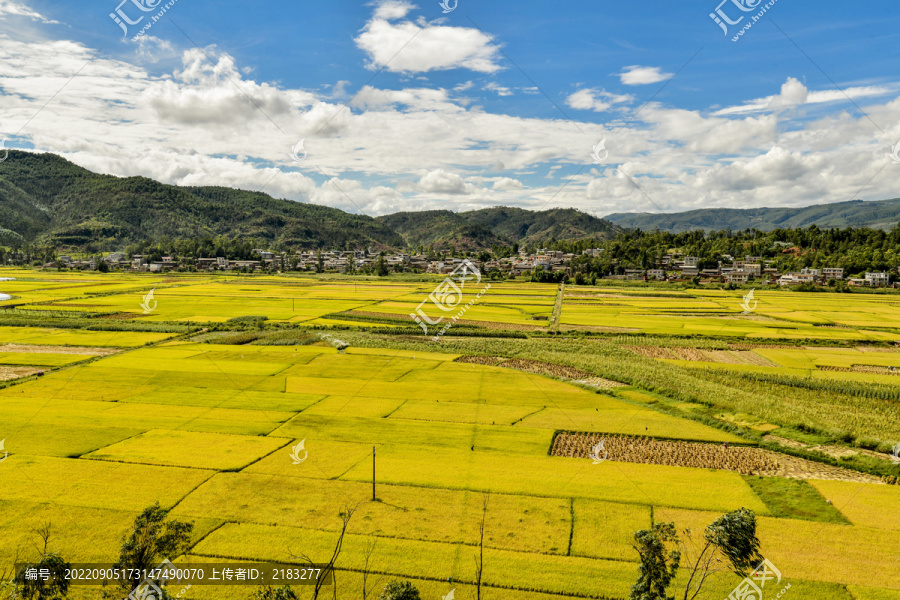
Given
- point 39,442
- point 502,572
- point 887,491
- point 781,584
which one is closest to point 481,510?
point 502,572

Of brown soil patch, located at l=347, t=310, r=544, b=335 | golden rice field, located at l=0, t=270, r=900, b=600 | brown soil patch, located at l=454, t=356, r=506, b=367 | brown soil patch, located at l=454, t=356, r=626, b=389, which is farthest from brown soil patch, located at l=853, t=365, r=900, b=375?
brown soil patch, located at l=347, t=310, r=544, b=335

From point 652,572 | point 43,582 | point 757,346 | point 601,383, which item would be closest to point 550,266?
point 757,346

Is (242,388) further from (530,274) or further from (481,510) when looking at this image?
(530,274)

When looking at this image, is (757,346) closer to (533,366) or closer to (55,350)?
(533,366)

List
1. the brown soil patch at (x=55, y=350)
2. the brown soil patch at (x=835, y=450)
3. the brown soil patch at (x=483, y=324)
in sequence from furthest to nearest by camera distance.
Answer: the brown soil patch at (x=483, y=324) < the brown soil patch at (x=55, y=350) < the brown soil patch at (x=835, y=450)

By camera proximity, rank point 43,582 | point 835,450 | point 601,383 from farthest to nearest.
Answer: point 601,383
point 835,450
point 43,582

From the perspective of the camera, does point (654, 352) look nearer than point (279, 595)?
No

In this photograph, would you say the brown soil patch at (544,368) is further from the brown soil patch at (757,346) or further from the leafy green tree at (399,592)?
the leafy green tree at (399,592)

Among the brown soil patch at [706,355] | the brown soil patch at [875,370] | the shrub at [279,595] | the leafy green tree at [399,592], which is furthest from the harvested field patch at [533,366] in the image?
the shrub at [279,595]
